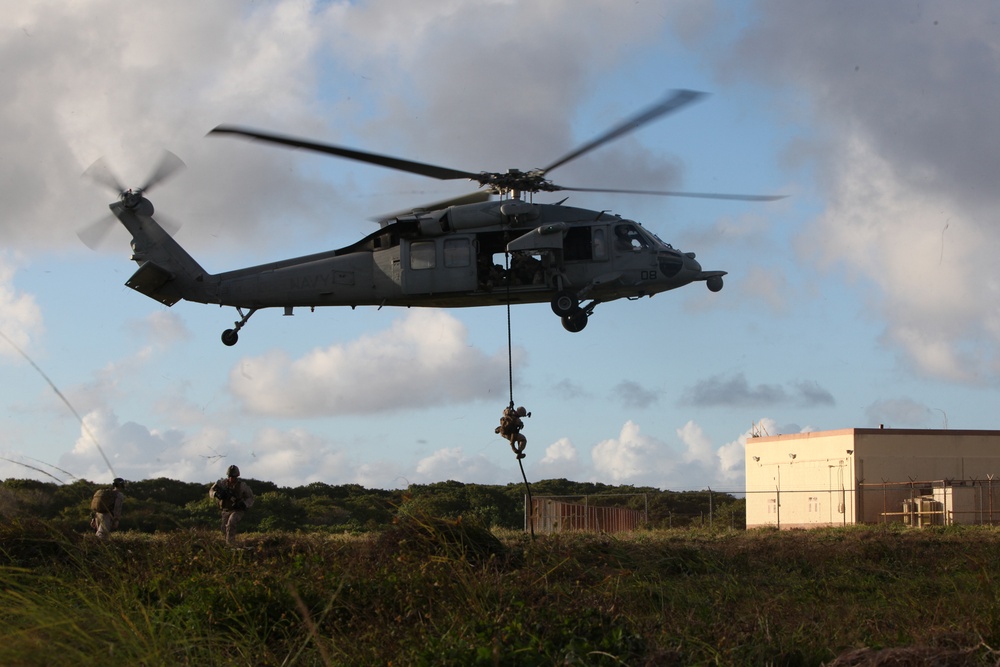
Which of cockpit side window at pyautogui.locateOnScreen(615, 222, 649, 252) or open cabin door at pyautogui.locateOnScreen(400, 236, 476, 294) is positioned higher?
cockpit side window at pyautogui.locateOnScreen(615, 222, 649, 252)

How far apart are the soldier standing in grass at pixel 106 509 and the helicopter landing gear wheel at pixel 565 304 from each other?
8115 mm

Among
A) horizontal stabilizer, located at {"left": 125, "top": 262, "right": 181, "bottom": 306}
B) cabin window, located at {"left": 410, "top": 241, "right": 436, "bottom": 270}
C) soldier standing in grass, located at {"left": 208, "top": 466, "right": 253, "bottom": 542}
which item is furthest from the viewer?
horizontal stabilizer, located at {"left": 125, "top": 262, "right": 181, "bottom": 306}

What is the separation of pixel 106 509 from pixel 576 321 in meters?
8.66

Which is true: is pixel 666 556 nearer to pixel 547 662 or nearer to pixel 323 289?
pixel 547 662

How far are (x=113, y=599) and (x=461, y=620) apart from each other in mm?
2305

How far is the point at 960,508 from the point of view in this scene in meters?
32.9

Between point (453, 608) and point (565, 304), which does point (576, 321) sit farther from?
point (453, 608)

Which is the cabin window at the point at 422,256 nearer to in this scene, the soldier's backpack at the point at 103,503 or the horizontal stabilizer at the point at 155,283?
the horizontal stabilizer at the point at 155,283

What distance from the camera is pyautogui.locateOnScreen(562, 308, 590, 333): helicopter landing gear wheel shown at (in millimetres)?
19828

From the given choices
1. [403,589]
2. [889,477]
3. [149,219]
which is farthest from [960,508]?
[403,589]

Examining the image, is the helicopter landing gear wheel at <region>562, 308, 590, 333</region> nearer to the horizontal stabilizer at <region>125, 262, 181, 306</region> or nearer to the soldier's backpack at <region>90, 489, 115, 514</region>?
the horizontal stabilizer at <region>125, 262, 181, 306</region>

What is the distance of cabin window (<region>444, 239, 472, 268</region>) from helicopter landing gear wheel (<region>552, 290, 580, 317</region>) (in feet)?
5.98

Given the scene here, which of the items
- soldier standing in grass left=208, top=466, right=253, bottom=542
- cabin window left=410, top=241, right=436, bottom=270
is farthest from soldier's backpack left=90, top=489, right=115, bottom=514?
cabin window left=410, top=241, right=436, bottom=270

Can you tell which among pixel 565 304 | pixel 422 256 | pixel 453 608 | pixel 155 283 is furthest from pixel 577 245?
pixel 453 608
